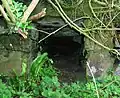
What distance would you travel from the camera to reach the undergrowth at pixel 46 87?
398 cm

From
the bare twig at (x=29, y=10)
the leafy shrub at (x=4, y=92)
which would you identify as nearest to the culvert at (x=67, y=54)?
the bare twig at (x=29, y=10)

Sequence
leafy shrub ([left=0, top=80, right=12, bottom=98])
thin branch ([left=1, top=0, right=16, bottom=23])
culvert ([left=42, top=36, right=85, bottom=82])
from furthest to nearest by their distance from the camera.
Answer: culvert ([left=42, top=36, right=85, bottom=82])
thin branch ([left=1, top=0, right=16, bottom=23])
leafy shrub ([left=0, top=80, right=12, bottom=98])

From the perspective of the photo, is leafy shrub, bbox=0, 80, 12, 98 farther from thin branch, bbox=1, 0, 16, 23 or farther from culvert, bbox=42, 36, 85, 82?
culvert, bbox=42, 36, 85, 82

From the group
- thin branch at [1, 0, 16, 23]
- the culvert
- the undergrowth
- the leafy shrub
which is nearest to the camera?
the leafy shrub

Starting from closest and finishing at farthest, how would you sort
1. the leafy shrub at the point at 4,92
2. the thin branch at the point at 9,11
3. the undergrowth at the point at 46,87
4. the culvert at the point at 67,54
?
the leafy shrub at the point at 4,92 → the undergrowth at the point at 46,87 → the thin branch at the point at 9,11 → the culvert at the point at 67,54

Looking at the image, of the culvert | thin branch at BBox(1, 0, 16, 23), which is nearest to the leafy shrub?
thin branch at BBox(1, 0, 16, 23)

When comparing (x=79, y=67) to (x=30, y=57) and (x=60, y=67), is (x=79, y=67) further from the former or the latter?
(x=30, y=57)

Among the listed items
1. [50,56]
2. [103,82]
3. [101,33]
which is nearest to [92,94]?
[103,82]

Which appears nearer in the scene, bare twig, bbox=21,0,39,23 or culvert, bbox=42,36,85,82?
bare twig, bbox=21,0,39,23

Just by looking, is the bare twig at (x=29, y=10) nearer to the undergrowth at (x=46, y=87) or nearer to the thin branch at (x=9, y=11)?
the thin branch at (x=9, y=11)

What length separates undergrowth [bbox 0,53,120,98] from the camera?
3.98 metres

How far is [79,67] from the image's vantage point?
533 centimetres

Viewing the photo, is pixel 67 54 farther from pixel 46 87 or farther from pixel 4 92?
pixel 4 92

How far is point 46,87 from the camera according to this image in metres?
4.21
